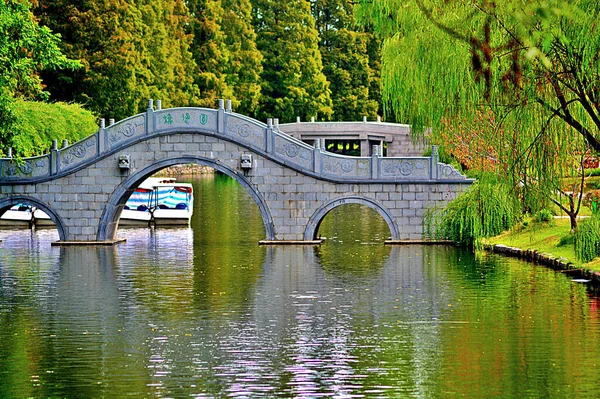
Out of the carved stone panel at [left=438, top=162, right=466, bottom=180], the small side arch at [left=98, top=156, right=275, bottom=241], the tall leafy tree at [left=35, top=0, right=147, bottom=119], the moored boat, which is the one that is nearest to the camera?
the carved stone panel at [left=438, top=162, right=466, bottom=180]

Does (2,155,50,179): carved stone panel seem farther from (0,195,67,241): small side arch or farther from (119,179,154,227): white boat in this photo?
(119,179,154,227): white boat

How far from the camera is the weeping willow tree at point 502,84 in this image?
62.8ft

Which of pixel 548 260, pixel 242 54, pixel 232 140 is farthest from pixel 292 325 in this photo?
pixel 242 54

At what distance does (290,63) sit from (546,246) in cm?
5632

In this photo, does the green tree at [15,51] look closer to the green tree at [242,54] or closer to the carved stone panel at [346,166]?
the carved stone panel at [346,166]

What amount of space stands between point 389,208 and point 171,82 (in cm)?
4017

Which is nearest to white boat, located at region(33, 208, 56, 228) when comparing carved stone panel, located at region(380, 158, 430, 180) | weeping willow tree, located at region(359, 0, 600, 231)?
carved stone panel, located at region(380, 158, 430, 180)

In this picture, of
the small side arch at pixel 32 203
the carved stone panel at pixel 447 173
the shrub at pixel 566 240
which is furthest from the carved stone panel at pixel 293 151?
the shrub at pixel 566 240

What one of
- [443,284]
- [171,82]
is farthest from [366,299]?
[171,82]

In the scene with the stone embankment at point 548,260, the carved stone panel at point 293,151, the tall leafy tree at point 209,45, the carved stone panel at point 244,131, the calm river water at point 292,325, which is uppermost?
the tall leafy tree at point 209,45

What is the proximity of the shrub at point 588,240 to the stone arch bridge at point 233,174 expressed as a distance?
371 inches

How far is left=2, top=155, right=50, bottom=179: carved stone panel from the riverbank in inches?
530

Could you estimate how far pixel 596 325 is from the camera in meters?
22.5

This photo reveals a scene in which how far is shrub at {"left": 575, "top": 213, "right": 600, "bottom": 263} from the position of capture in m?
25.6
